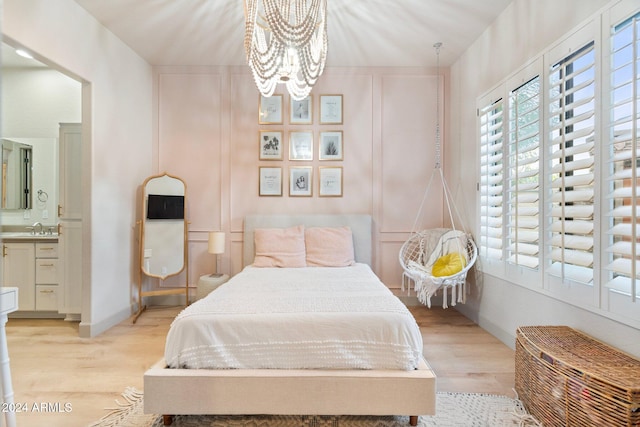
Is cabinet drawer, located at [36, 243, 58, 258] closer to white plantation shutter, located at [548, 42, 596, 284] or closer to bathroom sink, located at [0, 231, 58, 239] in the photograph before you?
bathroom sink, located at [0, 231, 58, 239]

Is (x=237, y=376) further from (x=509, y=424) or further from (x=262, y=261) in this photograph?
(x=262, y=261)

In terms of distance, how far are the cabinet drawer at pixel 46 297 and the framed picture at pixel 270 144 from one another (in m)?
2.60

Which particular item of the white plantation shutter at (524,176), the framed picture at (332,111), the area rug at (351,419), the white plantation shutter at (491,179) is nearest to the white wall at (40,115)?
the framed picture at (332,111)

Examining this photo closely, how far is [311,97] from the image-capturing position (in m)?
4.50

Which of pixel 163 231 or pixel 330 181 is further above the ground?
pixel 330 181

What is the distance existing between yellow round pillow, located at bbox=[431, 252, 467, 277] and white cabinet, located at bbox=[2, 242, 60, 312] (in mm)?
3862

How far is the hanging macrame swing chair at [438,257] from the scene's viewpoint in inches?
137

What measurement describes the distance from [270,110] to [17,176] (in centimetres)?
294

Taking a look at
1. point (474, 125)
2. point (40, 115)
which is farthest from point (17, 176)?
point (474, 125)

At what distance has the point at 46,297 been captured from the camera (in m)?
3.95

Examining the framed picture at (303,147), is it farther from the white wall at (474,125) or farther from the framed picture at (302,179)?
the white wall at (474,125)

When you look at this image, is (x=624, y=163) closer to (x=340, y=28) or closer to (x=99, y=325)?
(x=340, y=28)

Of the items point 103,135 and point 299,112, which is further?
point 299,112

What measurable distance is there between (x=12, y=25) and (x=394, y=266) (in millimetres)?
4026
